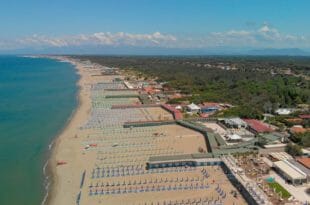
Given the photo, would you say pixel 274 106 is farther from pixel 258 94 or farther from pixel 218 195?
pixel 218 195

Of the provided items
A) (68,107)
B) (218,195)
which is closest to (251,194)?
(218,195)

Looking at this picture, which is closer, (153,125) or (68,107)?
(153,125)

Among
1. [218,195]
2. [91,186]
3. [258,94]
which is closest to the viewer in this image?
[218,195]

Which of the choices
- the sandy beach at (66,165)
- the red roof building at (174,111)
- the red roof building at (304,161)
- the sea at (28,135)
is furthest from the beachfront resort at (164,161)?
the red roof building at (304,161)

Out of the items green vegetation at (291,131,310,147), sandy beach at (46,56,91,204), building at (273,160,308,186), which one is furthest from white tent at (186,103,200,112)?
building at (273,160,308,186)

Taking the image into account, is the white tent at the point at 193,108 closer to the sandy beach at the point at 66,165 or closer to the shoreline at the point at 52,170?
the sandy beach at the point at 66,165

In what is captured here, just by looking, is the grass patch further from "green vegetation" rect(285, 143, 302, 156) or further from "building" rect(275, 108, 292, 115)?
"building" rect(275, 108, 292, 115)
